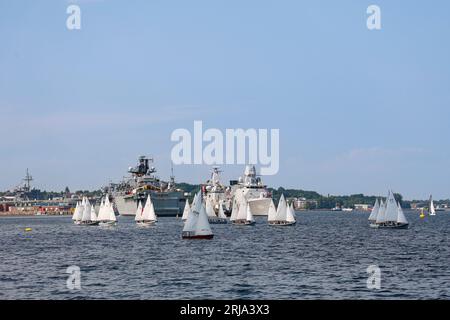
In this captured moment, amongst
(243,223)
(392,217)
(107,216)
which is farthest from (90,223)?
(392,217)

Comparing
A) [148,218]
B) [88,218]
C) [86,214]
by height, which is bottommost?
[88,218]

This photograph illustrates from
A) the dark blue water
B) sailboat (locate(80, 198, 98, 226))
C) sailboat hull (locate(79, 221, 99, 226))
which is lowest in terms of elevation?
the dark blue water

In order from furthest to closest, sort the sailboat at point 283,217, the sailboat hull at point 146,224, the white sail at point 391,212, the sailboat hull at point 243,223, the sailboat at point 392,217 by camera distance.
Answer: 1. the sailboat hull at point 243,223
2. the sailboat hull at point 146,224
3. the sailboat at point 283,217
4. the sailboat at point 392,217
5. the white sail at point 391,212

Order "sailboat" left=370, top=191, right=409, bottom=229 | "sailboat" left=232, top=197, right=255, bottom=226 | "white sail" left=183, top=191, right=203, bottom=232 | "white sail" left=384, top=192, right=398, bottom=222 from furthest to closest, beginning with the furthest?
"sailboat" left=232, top=197, right=255, bottom=226 < "sailboat" left=370, top=191, right=409, bottom=229 < "white sail" left=384, top=192, right=398, bottom=222 < "white sail" left=183, top=191, right=203, bottom=232

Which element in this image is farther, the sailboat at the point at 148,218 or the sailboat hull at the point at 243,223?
the sailboat at the point at 148,218

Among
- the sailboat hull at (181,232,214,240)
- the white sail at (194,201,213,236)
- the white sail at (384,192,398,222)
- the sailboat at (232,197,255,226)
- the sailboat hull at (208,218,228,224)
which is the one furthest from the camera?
the sailboat hull at (208,218,228,224)

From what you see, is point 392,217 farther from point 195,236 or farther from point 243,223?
point 195,236

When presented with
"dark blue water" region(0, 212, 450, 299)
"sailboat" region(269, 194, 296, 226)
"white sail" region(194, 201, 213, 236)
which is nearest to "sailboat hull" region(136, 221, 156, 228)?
"sailboat" region(269, 194, 296, 226)

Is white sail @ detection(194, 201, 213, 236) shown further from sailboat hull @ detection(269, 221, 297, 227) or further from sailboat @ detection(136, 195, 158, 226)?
sailboat @ detection(136, 195, 158, 226)

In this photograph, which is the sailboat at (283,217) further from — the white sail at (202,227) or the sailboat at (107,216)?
the white sail at (202,227)

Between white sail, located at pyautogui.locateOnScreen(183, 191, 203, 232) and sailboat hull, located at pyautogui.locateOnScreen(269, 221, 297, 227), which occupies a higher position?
white sail, located at pyautogui.locateOnScreen(183, 191, 203, 232)

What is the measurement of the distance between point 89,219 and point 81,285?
12249 cm

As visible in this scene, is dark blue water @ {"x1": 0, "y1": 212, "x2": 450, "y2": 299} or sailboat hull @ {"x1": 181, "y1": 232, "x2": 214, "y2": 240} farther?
sailboat hull @ {"x1": 181, "y1": 232, "x2": 214, "y2": 240}

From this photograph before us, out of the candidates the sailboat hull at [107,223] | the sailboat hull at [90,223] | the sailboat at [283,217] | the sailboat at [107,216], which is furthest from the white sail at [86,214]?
the sailboat at [283,217]
